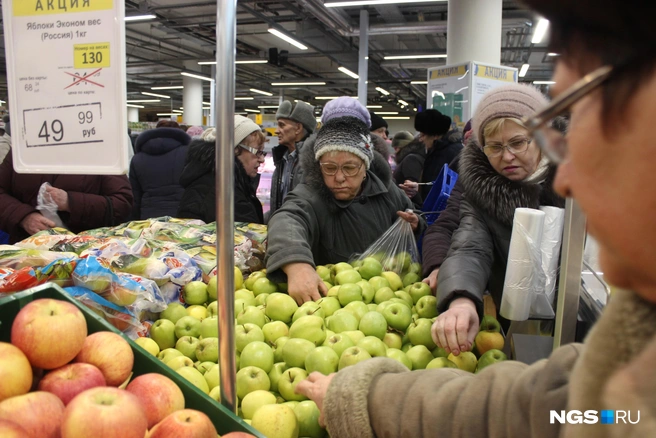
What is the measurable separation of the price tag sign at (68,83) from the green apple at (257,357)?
0.71 m

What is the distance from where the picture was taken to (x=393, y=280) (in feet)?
7.53

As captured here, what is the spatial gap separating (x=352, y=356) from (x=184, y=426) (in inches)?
25.3

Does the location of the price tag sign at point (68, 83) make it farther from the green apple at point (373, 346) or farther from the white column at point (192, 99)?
the white column at point (192, 99)

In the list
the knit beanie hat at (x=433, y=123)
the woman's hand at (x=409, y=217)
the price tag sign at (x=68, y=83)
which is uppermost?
the knit beanie hat at (x=433, y=123)

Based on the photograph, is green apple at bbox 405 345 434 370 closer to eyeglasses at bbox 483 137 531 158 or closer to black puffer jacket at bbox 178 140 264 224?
eyeglasses at bbox 483 137 531 158

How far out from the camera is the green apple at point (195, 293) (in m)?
2.11

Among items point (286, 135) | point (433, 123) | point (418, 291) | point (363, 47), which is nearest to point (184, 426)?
point (418, 291)

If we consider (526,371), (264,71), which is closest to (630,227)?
(526,371)

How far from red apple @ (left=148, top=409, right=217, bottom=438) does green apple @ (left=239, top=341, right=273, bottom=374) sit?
0.56 meters

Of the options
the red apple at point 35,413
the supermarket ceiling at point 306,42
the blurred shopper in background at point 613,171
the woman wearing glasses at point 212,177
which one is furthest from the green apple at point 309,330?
the supermarket ceiling at point 306,42

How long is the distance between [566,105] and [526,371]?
0.56m

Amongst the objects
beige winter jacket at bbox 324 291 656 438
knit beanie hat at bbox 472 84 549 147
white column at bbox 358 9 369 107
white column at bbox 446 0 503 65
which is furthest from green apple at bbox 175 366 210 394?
white column at bbox 358 9 369 107

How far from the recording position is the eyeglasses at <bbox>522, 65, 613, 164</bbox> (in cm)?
50

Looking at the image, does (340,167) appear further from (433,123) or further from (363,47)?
(363,47)
